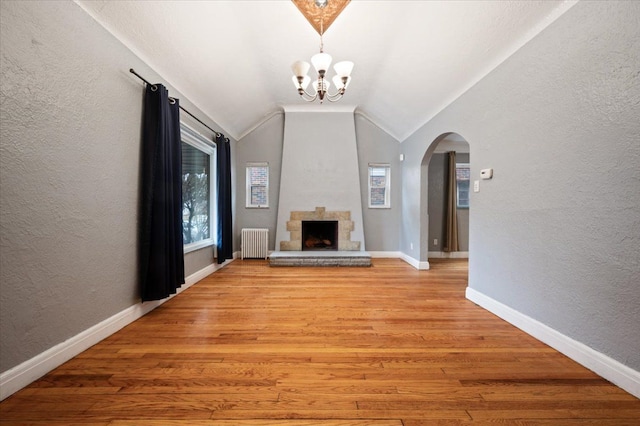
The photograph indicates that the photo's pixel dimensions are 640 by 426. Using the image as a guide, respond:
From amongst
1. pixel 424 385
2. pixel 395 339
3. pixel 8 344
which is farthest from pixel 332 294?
pixel 8 344

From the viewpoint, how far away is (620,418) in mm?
1219

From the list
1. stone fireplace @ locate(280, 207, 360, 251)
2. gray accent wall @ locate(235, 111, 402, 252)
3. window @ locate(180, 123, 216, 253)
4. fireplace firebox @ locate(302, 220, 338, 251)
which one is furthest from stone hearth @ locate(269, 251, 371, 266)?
window @ locate(180, 123, 216, 253)

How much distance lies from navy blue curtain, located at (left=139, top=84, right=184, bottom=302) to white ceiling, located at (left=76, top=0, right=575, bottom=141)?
514 millimetres

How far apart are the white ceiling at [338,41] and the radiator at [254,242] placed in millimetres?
2295

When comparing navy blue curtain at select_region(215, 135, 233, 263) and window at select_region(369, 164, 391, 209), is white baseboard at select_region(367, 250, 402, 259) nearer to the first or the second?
window at select_region(369, 164, 391, 209)

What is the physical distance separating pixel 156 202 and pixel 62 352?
4.14ft

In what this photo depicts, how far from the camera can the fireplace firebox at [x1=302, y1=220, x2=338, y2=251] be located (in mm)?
5406

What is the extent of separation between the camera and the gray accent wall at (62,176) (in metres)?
1.37

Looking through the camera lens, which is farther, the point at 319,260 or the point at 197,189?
the point at 319,260

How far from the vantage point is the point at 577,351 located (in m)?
1.68

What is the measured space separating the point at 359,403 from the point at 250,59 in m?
3.67

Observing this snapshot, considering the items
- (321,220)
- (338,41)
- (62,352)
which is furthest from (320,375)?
(321,220)

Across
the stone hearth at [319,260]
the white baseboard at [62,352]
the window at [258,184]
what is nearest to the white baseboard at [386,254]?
the stone hearth at [319,260]

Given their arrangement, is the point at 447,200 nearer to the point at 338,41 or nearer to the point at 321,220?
the point at 321,220
